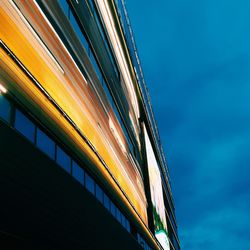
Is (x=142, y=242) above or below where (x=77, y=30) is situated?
below

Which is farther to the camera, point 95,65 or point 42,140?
point 95,65

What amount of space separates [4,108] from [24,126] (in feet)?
3.94

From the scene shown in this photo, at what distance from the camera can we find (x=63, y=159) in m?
12.0

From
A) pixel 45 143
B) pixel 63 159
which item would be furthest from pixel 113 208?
pixel 45 143

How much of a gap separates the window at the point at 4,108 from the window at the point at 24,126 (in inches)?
19.1

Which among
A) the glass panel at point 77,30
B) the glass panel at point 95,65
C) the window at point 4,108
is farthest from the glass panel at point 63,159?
the glass panel at point 95,65

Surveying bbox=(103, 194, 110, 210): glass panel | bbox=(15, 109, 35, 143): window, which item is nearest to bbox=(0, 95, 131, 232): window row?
bbox=(15, 109, 35, 143): window

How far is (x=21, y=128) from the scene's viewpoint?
906cm

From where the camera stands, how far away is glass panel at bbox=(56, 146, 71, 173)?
37.8 ft

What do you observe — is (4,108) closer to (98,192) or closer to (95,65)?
(98,192)

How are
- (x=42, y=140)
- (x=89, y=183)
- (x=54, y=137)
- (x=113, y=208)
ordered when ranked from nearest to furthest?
1. (x=42, y=140)
2. (x=54, y=137)
3. (x=89, y=183)
4. (x=113, y=208)

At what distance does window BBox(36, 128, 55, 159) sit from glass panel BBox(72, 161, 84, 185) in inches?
90.1

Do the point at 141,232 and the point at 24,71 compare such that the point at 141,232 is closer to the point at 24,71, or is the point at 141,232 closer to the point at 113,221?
the point at 113,221

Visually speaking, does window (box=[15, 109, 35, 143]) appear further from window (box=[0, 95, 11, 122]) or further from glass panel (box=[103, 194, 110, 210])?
glass panel (box=[103, 194, 110, 210])
